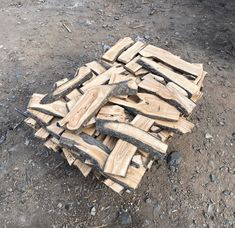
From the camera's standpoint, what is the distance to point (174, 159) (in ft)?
11.1

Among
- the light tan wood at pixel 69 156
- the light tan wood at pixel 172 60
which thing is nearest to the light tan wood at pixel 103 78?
the light tan wood at pixel 172 60

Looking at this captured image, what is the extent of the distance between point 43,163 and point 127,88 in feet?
3.93

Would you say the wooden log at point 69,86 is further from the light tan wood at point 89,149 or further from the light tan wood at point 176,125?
the light tan wood at point 176,125

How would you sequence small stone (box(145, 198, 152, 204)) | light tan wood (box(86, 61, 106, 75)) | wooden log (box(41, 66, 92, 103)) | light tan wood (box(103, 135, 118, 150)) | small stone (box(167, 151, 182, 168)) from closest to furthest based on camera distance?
light tan wood (box(103, 135, 118, 150)), small stone (box(145, 198, 152, 204)), wooden log (box(41, 66, 92, 103)), small stone (box(167, 151, 182, 168)), light tan wood (box(86, 61, 106, 75))

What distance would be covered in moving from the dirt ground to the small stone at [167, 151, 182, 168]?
5 cm

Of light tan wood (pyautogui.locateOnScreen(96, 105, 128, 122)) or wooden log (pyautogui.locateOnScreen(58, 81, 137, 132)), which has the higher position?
wooden log (pyautogui.locateOnScreen(58, 81, 137, 132))

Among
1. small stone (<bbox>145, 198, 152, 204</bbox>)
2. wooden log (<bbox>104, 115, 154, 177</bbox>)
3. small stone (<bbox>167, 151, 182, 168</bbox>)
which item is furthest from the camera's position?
small stone (<bbox>167, 151, 182, 168</bbox>)

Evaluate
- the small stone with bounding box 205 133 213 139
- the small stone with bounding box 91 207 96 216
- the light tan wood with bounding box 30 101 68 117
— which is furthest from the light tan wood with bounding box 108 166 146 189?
the small stone with bounding box 205 133 213 139

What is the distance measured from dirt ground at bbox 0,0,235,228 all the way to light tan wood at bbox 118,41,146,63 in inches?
37.9

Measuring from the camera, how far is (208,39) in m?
4.90

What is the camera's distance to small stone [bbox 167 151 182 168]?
3.35 m

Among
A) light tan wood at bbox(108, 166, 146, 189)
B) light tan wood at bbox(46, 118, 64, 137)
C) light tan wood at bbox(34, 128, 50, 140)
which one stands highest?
light tan wood at bbox(46, 118, 64, 137)

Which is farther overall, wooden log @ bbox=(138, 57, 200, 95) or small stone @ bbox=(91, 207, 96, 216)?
wooden log @ bbox=(138, 57, 200, 95)

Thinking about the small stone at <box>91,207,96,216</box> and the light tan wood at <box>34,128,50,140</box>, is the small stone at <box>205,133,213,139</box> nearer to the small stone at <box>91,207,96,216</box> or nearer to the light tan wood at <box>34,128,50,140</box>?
the small stone at <box>91,207,96,216</box>
